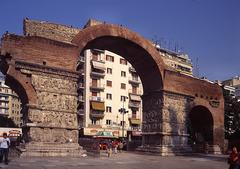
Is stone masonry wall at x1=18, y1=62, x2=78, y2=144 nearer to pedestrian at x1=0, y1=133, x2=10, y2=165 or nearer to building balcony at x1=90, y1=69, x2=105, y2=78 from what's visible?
pedestrian at x1=0, y1=133, x2=10, y2=165

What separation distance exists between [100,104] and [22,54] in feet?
103

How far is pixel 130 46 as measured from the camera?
1144 inches

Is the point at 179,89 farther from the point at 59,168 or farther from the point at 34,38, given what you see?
the point at 59,168

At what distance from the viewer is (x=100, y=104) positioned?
53312 millimetres

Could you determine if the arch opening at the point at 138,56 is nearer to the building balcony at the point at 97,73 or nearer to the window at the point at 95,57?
the building balcony at the point at 97,73

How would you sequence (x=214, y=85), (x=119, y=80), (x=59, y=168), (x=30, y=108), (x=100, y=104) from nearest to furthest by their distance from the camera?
1. (x=59, y=168)
2. (x=30, y=108)
3. (x=214, y=85)
4. (x=100, y=104)
5. (x=119, y=80)

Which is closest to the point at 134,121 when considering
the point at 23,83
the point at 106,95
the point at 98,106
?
the point at 106,95

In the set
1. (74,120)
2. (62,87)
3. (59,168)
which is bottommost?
(59,168)

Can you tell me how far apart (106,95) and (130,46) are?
26.3 m

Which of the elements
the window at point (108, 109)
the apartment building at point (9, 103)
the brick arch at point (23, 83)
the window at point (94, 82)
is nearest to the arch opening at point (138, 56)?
the brick arch at point (23, 83)

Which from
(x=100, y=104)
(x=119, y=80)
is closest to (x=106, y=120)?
(x=100, y=104)

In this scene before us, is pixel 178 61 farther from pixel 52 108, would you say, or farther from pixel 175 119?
pixel 52 108

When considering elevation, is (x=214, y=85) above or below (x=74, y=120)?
above

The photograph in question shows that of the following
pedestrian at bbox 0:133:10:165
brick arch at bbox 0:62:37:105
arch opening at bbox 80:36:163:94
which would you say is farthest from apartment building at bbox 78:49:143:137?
pedestrian at bbox 0:133:10:165
